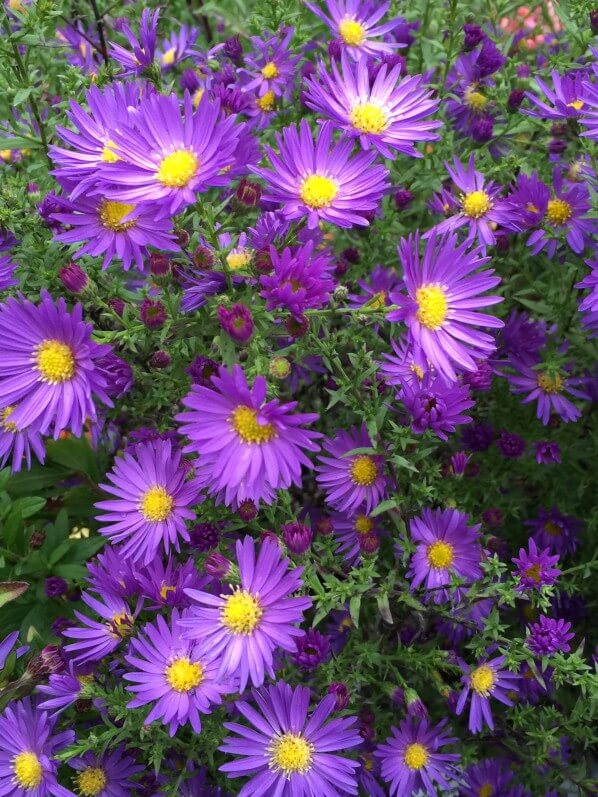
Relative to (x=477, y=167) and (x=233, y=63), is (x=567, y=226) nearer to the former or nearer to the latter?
(x=477, y=167)

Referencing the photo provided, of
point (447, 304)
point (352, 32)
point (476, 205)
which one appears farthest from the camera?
point (352, 32)

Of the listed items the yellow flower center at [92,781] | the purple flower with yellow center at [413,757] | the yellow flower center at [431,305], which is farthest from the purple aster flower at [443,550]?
the yellow flower center at [92,781]

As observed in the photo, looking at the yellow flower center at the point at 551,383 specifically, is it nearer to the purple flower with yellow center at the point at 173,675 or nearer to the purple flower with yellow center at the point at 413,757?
the purple flower with yellow center at the point at 413,757

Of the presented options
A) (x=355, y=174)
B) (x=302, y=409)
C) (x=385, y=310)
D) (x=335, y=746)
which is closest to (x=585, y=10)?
(x=355, y=174)

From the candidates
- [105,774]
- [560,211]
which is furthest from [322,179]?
[105,774]

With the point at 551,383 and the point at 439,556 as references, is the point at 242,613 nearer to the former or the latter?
the point at 439,556

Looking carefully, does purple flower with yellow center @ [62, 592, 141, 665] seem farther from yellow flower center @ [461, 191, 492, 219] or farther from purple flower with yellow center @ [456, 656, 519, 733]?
yellow flower center @ [461, 191, 492, 219]
